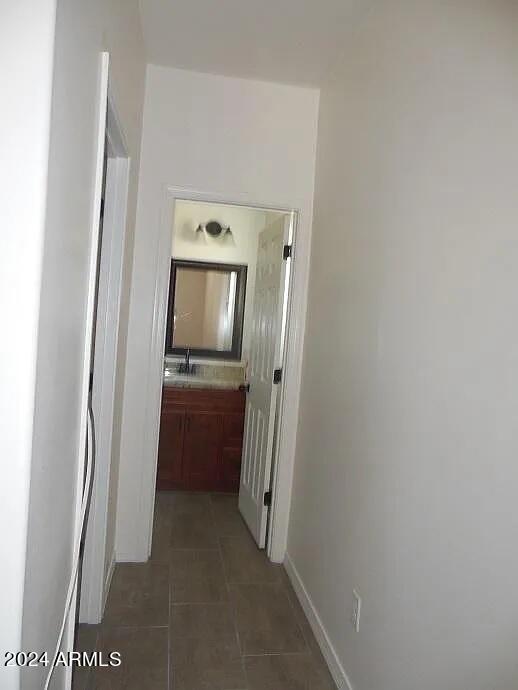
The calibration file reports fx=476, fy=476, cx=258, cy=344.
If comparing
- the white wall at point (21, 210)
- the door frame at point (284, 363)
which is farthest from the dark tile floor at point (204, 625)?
the white wall at point (21, 210)

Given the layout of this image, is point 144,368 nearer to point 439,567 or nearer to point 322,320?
point 322,320

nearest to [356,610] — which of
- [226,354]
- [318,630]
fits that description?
[318,630]

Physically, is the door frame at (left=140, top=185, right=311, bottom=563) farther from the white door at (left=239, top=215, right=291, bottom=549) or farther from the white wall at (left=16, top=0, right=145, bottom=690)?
the white wall at (left=16, top=0, right=145, bottom=690)

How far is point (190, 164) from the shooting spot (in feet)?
8.26

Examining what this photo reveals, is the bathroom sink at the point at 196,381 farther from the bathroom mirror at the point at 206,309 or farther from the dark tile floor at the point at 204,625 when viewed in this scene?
the dark tile floor at the point at 204,625

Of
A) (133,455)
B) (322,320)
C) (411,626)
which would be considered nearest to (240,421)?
(133,455)

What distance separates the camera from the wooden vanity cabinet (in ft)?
11.2

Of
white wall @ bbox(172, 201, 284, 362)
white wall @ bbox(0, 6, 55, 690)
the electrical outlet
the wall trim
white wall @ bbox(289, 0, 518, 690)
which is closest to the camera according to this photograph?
white wall @ bbox(0, 6, 55, 690)

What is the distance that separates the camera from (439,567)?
1.19 m

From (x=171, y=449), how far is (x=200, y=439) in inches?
8.6

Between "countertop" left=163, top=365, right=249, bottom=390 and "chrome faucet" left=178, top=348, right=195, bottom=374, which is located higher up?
"chrome faucet" left=178, top=348, right=195, bottom=374

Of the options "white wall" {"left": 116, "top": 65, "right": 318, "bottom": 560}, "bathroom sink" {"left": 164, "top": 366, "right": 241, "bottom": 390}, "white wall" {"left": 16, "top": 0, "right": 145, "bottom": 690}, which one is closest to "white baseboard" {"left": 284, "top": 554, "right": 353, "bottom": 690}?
"white wall" {"left": 116, "top": 65, "right": 318, "bottom": 560}

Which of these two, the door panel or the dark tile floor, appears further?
the door panel

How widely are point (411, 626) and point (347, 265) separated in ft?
4.33
